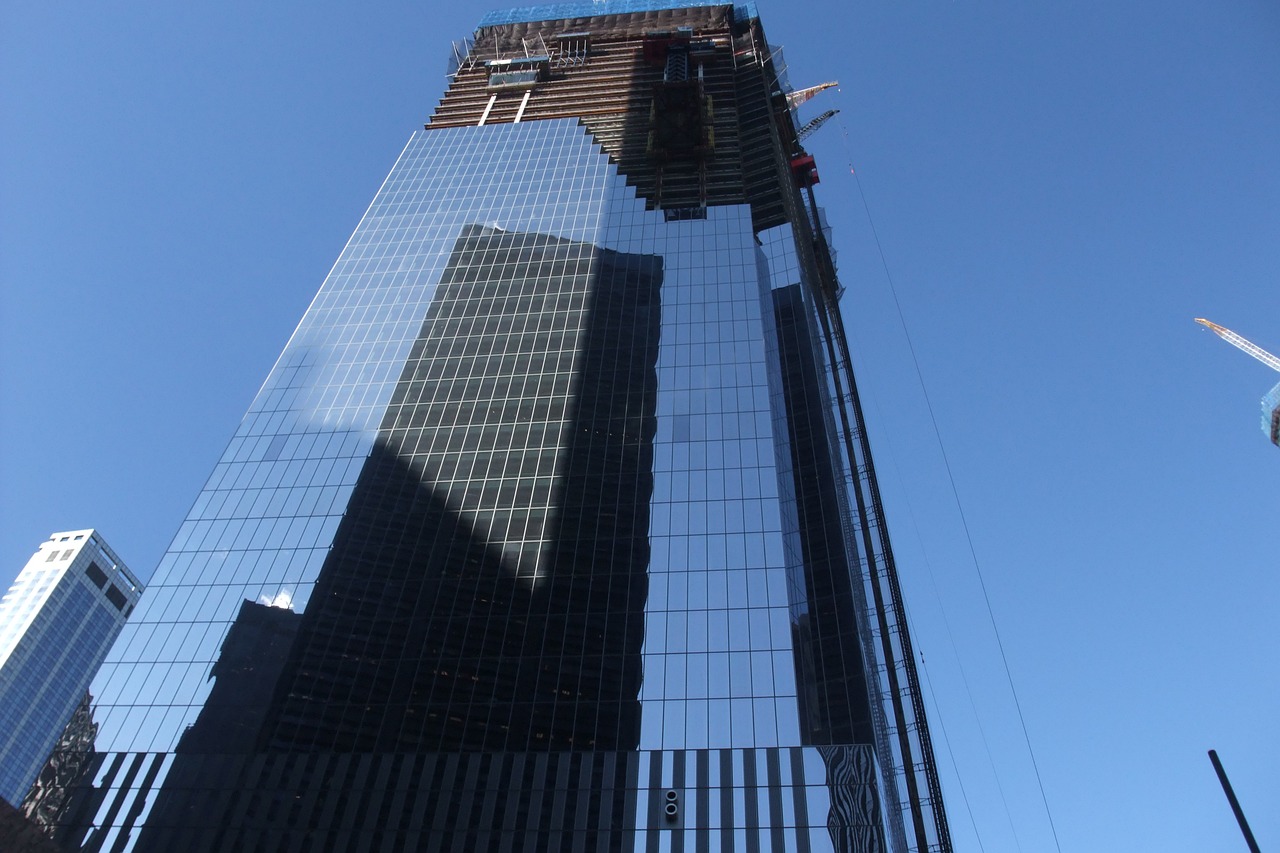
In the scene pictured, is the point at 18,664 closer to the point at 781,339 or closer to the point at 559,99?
the point at 559,99

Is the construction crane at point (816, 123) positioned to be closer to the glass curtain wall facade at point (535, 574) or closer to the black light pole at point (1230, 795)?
A: the glass curtain wall facade at point (535, 574)

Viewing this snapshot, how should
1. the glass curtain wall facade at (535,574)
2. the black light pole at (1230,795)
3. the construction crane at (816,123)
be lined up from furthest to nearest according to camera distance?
the construction crane at (816,123) < the glass curtain wall facade at (535,574) < the black light pole at (1230,795)

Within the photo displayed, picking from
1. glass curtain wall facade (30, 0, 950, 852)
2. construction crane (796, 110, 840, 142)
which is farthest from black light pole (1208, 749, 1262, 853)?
Result: construction crane (796, 110, 840, 142)

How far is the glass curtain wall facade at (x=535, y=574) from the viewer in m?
52.7

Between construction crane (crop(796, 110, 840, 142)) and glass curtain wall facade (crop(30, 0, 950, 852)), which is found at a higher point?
construction crane (crop(796, 110, 840, 142))

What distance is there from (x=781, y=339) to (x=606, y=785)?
43.0 meters

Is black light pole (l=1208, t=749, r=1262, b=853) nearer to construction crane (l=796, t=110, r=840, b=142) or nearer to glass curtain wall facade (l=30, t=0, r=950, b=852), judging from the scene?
glass curtain wall facade (l=30, t=0, r=950, b=852)

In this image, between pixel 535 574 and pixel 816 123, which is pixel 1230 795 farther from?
pixel 816 123

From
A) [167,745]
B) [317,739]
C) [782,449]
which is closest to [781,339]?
[782,449]

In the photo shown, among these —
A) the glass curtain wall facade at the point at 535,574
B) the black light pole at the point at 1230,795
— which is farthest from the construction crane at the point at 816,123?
the black light pole at the point at 1230,795

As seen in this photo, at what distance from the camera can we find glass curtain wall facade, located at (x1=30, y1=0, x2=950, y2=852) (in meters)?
52.7

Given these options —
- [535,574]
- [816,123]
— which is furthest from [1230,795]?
[816,123]

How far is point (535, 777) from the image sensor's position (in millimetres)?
53375

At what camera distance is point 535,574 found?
6366 cm
